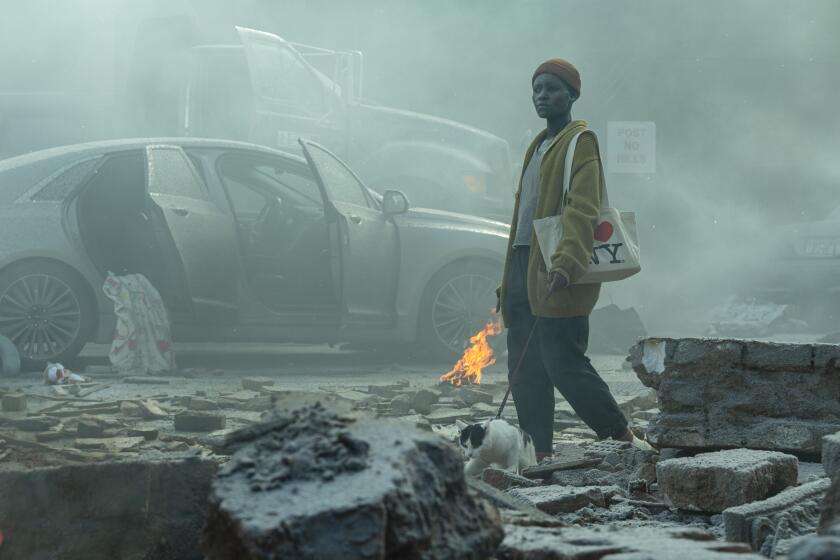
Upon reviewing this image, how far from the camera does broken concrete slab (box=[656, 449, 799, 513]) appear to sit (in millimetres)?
3566

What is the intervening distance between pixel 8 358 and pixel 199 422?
9.13 feet

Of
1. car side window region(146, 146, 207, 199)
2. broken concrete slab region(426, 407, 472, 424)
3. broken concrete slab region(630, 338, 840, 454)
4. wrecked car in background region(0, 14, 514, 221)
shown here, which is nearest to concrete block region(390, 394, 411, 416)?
broken concrete slab region(426, 407, 472, 424)

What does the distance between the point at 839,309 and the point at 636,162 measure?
4.56 metres

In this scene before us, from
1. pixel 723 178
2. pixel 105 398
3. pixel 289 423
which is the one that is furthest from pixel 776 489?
pixel 723 178

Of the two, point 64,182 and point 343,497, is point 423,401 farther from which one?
point 343,497

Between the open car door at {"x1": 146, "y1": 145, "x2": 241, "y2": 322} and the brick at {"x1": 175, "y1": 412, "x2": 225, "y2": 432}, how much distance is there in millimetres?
2638

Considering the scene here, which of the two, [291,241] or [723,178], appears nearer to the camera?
[291,241]

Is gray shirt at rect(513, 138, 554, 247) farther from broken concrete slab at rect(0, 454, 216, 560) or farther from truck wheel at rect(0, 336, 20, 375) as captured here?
truck wheel at rect(0, 336, 20, 375)

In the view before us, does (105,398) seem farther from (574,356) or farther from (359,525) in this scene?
(359,525)

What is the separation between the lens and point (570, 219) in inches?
185

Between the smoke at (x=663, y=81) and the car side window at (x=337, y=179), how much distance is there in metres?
8.23

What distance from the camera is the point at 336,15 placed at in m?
18.4

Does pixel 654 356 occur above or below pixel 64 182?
below

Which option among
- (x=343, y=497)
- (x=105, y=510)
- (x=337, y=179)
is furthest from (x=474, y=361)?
(x=343, y=497)
